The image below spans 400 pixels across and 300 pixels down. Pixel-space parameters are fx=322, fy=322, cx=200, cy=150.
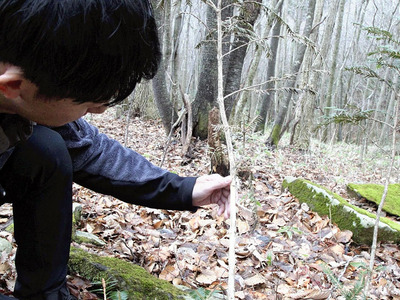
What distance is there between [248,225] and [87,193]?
1548 millimetres

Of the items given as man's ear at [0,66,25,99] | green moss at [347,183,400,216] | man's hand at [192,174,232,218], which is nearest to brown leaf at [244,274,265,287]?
man's hand at [192,174,232,218]

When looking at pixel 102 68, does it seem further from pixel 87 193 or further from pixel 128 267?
pixel 87 193

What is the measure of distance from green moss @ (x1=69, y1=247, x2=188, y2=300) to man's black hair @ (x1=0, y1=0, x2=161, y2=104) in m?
0.97

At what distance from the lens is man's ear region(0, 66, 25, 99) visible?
78 cm

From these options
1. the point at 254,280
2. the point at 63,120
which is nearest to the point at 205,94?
the point at 254,280

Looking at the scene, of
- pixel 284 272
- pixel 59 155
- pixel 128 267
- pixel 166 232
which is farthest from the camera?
pixel 166 232

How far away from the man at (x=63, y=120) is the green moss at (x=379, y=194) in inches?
128

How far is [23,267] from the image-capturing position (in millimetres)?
1269

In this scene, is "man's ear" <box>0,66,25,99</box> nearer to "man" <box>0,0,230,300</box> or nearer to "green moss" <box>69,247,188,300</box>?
"man" <box>0,0,230,300</box>

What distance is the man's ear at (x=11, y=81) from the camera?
0.78 metres

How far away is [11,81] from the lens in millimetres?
792

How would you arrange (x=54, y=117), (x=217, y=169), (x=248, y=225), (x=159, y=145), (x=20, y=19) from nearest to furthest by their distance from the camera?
(x=20, y=19)
(x=54, y=117)
(x=248, y=225)
(x=217, y=169)
(x=159, y=145)

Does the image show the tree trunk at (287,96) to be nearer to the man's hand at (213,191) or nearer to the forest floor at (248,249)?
the forest floor at (248,249)

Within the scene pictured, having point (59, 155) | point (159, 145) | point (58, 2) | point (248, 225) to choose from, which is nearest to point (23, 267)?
point (59, 155)
